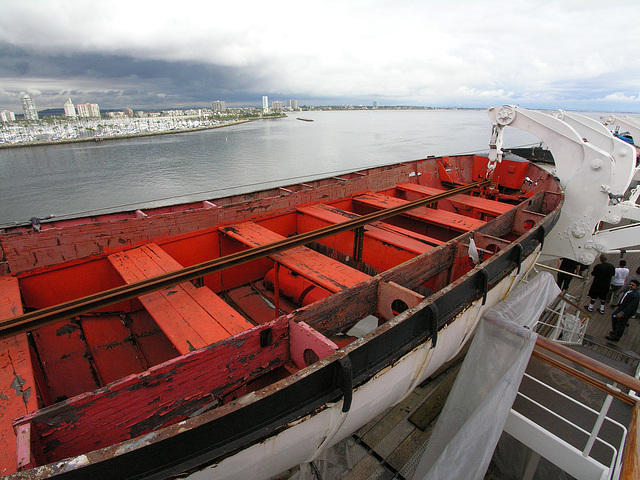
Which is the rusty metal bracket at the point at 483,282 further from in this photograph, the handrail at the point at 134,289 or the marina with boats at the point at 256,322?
the handrail at the point at 134,289

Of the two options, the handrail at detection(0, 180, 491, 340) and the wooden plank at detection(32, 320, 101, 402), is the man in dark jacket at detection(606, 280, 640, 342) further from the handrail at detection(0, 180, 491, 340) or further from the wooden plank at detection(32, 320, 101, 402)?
the wooden plank at detection(32, 320, 101, 402)

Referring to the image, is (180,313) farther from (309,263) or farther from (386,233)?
(386,233)

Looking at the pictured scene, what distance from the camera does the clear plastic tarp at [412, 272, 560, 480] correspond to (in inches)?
127

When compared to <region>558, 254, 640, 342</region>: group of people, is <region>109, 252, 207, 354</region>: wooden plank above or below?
above

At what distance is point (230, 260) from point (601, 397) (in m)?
5.74

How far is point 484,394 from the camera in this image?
11.7 ft

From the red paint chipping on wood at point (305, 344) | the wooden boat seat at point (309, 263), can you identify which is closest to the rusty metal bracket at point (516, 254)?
the wooden boat seat at point (309, 263)

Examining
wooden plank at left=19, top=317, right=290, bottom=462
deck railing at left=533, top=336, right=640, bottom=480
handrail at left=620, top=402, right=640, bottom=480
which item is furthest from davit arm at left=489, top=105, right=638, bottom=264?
wooden plank at left=19, top=317, right=290, bottom=462

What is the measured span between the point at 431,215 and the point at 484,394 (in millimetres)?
3376

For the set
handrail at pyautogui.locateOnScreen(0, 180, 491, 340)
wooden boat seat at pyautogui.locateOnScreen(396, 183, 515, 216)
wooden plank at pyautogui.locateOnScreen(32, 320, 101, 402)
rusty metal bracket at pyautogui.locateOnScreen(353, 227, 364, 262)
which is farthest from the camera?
wooden boat seat at pyautogui.locateOnScreen(396, 183, 515, 216)

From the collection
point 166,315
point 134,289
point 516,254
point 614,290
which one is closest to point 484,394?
point 516,254

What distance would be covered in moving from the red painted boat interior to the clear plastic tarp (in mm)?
851

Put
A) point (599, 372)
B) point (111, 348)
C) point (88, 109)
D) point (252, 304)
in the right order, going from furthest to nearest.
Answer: point (88, 109)
point (252, 304)
point (111, 348)
point (599, 372)

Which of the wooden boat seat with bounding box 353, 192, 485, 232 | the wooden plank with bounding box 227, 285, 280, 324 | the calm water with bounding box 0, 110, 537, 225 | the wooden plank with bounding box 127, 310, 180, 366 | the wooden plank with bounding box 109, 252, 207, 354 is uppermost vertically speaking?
the wooden boat seat with bounding box 353, 192, 485, 232
